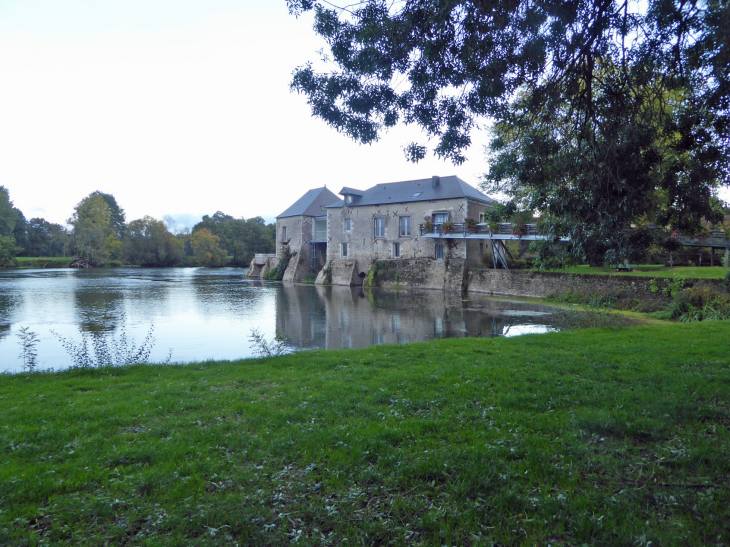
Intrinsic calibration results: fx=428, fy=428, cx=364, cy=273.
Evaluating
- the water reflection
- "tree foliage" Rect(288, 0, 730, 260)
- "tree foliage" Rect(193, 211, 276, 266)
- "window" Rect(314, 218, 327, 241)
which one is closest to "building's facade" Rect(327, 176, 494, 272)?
"window" Rect(314, 218, 327, 241)

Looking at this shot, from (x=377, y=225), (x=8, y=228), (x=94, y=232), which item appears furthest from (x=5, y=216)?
(x=377, y=225)

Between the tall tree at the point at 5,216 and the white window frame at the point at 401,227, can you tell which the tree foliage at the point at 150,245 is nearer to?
the tall tree at the point at 5,216

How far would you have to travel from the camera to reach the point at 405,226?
31547 millimetres

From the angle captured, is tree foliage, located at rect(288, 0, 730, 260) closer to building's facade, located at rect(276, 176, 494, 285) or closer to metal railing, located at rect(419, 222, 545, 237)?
metal railing, located at rect(419, 222, 545, 237)

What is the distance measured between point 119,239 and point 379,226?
53259 millimetres

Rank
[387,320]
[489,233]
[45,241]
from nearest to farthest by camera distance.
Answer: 1. [387,320]
2. [489,233]
3. [45,241]

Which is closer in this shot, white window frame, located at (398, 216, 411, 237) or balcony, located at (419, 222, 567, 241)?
balcony, located at (419, 222, 567, 241)

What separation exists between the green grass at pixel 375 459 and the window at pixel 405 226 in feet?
84.2

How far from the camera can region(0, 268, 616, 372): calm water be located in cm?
1081

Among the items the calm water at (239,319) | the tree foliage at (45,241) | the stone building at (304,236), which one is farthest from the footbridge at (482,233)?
the tree foliage at (45,241)

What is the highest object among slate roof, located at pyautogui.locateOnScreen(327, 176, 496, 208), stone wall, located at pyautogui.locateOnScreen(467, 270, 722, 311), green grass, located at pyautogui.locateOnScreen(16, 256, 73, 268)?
slate roof, located at pyautogui.locateOnScreen(327, 176, 496, 208)

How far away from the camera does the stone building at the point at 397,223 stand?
96.3ft

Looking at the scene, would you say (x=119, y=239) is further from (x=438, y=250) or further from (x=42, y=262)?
(x=438, y=250)

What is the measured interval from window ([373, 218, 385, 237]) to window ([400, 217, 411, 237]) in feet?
5.31
